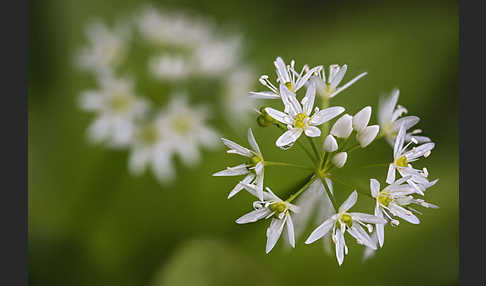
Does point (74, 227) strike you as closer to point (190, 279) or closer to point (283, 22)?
point (190, 279)

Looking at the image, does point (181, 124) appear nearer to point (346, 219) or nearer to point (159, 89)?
point (159, 89)

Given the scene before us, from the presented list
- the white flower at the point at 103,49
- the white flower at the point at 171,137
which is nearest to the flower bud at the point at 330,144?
the white flower at the point at 171,137

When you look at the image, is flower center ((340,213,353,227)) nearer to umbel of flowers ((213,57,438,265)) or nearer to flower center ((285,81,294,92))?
umbel of flowers ((213,57,438,265))

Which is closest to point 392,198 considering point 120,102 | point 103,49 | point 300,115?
point 300,115

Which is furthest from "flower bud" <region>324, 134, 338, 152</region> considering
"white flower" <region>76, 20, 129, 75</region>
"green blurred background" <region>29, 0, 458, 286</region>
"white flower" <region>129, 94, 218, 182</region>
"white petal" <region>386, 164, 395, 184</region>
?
"white flower" <region>76, 20, 129, 75</region>

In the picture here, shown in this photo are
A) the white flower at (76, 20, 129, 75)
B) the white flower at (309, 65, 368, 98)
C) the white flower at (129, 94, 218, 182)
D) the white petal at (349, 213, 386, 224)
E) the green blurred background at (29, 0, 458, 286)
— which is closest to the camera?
the white petal at (349, 213, 386, 224)

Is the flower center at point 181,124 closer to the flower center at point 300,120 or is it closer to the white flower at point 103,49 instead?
the white flower at point 103,49
